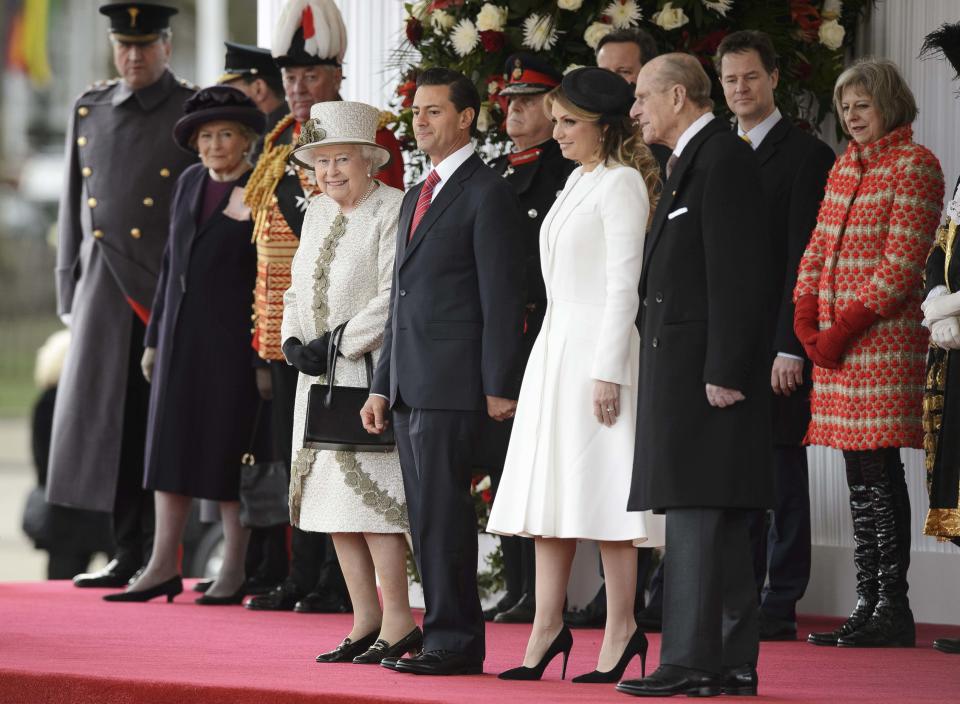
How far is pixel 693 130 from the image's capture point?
152 inches

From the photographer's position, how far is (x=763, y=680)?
4062 millimetres

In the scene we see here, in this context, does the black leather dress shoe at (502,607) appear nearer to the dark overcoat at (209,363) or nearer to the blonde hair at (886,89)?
the dark overcoat at (209,363)

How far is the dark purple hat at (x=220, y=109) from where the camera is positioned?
5880mm

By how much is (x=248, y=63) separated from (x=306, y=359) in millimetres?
2408

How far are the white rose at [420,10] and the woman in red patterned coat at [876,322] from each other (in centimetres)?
161

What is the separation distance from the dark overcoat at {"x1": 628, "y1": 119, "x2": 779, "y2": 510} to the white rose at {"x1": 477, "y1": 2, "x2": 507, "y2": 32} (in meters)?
1.95

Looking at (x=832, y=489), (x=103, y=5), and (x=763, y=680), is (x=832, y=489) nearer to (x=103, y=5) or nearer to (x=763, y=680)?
(x=763, y=680)

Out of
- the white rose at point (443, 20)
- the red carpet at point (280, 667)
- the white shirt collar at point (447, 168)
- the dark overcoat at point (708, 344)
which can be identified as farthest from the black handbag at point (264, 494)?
the dark overcoat at point (708, 344)

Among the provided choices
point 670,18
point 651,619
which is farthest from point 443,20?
point 651,619

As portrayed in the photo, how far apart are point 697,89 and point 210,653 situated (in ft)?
6.11

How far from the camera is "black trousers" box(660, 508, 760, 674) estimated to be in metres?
3.68

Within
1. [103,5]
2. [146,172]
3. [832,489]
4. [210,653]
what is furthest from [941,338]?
[103,5]

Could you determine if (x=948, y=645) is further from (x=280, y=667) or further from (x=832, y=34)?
(x=832, y=34)

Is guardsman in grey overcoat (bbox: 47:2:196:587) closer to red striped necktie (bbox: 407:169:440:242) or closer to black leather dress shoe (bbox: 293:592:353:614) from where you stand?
black leather dress shoe (bbox: 293:592:353:614)
